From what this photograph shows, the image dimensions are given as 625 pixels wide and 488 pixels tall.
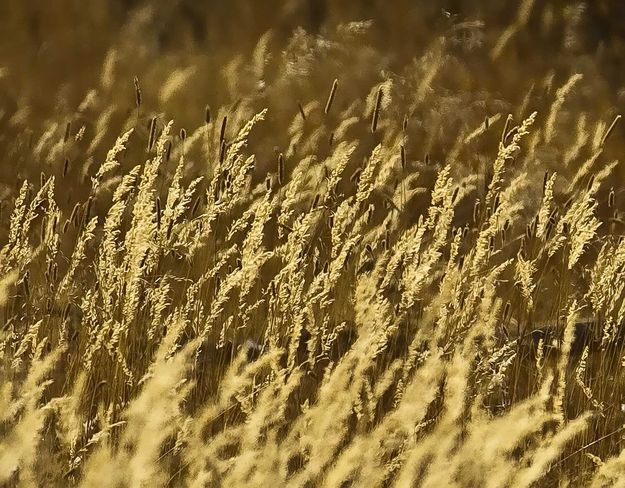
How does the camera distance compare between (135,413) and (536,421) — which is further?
(536,421)

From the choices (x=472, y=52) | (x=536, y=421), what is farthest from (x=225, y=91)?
(x=536, y=421)

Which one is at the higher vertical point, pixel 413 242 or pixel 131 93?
pixel 131 93

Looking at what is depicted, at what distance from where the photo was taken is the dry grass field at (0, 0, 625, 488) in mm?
2219

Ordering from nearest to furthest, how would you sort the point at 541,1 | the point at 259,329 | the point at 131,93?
the point at 259,329 → the point at 131,93 → the point at 541,1

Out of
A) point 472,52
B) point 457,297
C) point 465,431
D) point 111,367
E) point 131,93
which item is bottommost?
point 465,431

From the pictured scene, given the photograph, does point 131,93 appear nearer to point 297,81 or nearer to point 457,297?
point 297,81

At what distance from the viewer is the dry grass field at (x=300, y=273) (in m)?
2.22

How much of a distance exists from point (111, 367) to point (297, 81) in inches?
126

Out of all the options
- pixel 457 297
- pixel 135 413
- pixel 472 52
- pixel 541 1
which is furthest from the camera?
pixel 541 1

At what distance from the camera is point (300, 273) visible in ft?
8.74

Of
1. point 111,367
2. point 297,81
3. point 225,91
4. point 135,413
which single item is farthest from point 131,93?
point 135,413

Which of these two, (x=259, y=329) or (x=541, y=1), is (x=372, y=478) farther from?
(x=541, y=1)

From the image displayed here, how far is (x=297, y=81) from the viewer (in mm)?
5656

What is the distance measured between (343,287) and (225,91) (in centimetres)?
248
